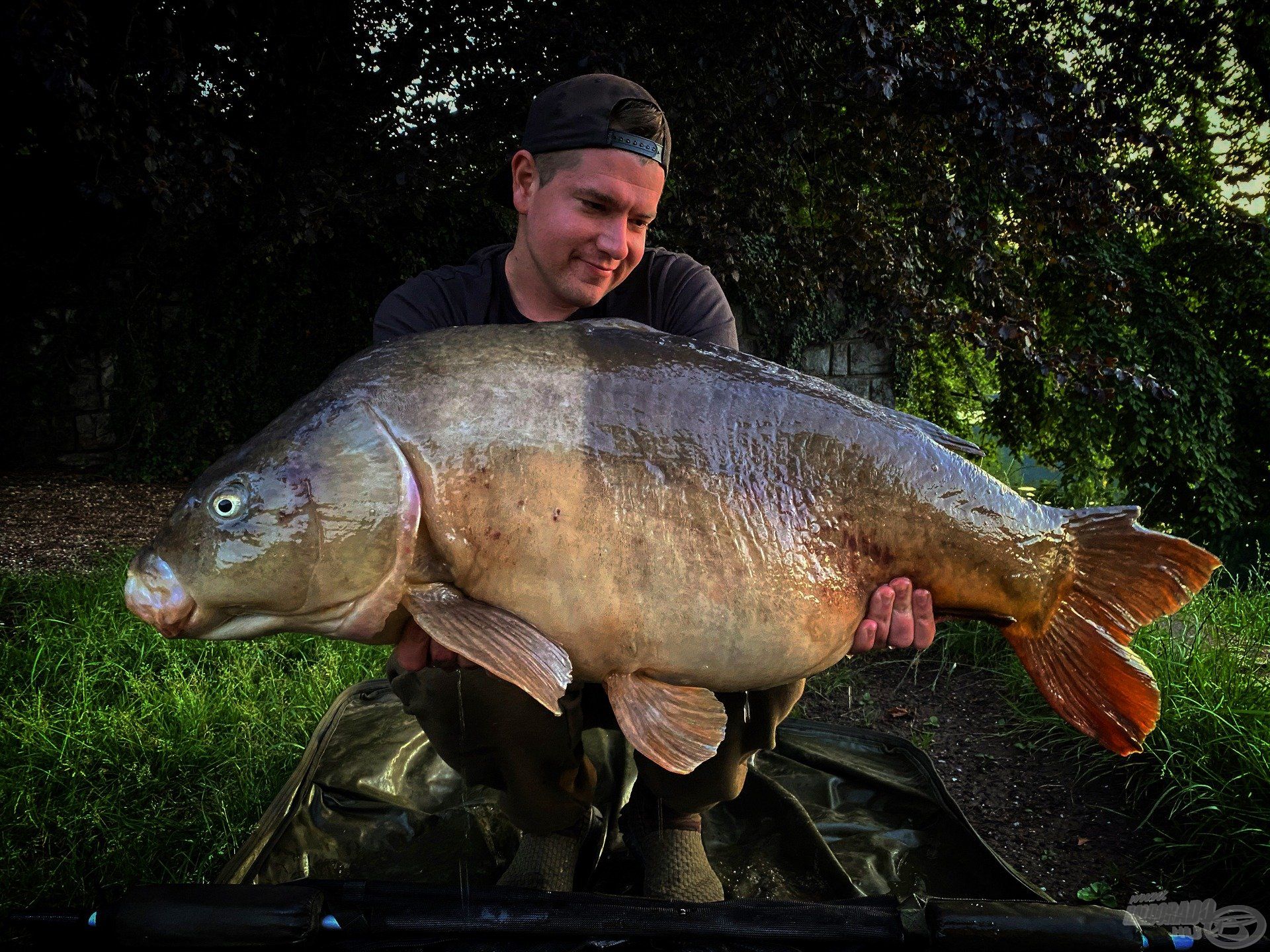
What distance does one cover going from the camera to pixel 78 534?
464 centimetres

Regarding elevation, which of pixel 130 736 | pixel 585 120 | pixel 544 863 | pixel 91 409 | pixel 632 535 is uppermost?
pixel 585 120

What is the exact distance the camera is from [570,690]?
72.8 inches

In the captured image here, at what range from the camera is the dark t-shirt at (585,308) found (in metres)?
2.07

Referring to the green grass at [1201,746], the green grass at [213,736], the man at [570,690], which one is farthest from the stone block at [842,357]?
the man at [570,690]

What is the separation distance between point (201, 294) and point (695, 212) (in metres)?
4.17

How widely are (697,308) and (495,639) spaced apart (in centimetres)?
121

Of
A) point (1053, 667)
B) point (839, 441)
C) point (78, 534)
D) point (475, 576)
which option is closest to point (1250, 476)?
point (1053, 667)

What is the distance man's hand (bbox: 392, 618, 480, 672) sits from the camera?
1.51 meters

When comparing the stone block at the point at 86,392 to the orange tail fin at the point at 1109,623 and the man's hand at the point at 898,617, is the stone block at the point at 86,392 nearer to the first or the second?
the man's hand at the point at 898,617

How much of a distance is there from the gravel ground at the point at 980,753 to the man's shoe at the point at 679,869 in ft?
2.90

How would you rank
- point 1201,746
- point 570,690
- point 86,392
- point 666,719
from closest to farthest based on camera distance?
point 666,719
point 570,690
point 1201,746
point 86,392

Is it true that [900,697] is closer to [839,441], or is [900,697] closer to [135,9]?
[839,441]

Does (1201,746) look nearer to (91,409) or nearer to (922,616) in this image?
(922,616)

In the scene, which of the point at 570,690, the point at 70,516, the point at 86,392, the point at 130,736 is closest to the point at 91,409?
the point at 86,392
